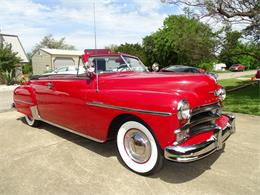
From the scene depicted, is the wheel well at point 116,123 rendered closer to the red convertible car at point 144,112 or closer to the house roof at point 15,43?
the red convertible car at point 144,112

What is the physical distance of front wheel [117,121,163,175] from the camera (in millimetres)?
3176

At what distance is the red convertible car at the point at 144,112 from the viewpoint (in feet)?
9.55

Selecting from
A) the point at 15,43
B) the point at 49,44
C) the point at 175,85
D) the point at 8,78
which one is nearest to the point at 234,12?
the point at 175,85

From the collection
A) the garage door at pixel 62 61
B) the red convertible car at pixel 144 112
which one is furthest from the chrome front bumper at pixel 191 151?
the garage door at pixel 62 61

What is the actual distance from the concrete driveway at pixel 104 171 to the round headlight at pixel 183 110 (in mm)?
894

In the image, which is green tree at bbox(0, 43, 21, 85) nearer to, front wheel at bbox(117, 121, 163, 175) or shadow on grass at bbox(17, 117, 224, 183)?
shadow on grass at bbox(17, 117, 224, 183)

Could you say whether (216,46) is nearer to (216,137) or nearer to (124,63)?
(124,63)

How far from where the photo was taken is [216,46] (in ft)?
35.4

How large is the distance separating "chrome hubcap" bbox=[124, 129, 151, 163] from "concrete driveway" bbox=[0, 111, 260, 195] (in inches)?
9.6

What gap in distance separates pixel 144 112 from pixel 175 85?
607mm

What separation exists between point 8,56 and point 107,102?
73.1ft

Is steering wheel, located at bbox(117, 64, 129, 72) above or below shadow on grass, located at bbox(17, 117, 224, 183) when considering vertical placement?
above

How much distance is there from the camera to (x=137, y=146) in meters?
3.45

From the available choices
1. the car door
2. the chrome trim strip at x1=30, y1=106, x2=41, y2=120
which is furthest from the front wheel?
the chrome trim strip at x1=30, y1=106, x2=41, y2=120
